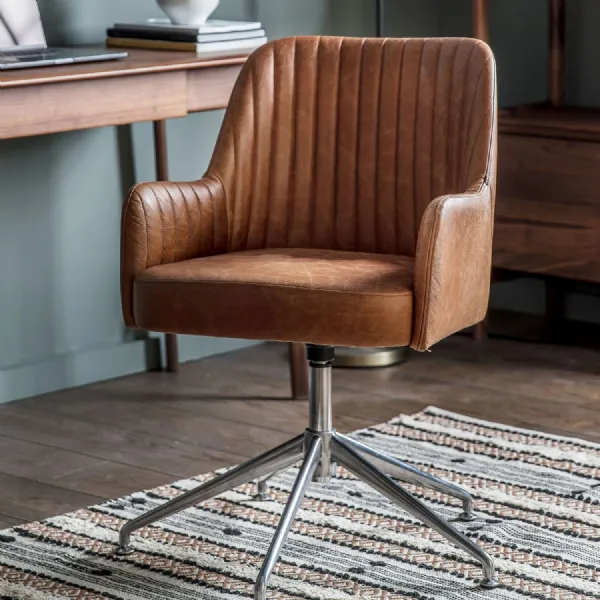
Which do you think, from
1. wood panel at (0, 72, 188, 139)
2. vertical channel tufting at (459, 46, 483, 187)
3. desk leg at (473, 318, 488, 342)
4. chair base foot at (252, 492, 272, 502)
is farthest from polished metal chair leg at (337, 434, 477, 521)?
desk leg at (473, 318, 488, 342)

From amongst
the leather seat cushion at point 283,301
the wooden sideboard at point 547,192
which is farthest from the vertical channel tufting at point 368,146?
the wooden sideboard at point 547,192

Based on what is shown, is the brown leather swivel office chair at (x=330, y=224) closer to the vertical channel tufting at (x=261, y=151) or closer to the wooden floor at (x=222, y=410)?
the vertical channel tufting at (x=261, y=151)

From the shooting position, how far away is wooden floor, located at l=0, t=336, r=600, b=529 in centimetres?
259

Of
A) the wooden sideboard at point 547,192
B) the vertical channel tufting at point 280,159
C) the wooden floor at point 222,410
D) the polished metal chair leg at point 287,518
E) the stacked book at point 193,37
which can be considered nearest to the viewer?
the polished metal chair leg at point 287,518

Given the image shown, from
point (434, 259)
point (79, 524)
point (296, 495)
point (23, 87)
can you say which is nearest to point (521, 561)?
point (296, 495)

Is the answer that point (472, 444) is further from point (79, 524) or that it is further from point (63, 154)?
point (63, 154)

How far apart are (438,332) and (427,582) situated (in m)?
0.39

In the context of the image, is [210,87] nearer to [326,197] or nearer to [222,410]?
[326,197]

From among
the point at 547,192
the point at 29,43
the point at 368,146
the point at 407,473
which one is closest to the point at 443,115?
the point at 368,146

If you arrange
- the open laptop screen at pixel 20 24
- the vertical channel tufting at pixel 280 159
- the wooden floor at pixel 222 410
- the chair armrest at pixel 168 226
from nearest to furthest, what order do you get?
the chair armrest at pixel 168 226 → the vertical channel tufting at pixel 280 159 → the wooden floor at pixel 222 410 → the open laptop screen at pixel 20 24

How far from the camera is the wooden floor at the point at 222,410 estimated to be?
2592 mm

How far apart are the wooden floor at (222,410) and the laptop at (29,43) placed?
2.61 feet

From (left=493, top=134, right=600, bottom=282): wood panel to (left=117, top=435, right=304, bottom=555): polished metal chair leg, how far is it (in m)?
1.43

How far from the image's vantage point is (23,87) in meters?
2.47
